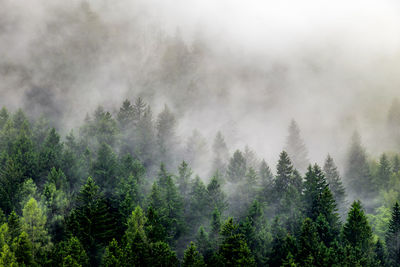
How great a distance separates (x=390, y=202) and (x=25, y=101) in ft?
518

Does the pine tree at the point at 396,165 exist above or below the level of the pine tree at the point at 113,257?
above

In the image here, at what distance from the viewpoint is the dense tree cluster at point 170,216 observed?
45719mm

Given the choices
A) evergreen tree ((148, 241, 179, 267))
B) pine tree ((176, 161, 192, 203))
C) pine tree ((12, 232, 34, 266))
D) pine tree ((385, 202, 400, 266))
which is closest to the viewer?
pine tree ((12, 232, 34, 266))

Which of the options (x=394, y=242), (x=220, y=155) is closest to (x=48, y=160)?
(x=220, y=155)

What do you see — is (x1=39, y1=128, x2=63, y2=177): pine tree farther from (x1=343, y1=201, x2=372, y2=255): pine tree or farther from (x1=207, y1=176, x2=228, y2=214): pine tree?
(x1=343, y1=201, x2=372, y2=255): pine tree

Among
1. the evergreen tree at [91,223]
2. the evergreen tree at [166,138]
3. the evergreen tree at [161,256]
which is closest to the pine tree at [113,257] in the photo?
the evergreen tree at [161,256]

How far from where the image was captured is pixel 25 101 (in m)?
176

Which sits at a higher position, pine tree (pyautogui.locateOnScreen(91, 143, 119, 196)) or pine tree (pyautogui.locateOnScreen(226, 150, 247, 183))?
pine tree (pyautogui.locateOnScreen(226, 150, 247, 183))

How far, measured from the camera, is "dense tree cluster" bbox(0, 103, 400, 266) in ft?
150

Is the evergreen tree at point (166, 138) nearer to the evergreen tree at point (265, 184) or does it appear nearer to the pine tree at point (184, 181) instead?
the pine tree at point (184, 181)

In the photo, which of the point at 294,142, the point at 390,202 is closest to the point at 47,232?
the point at 390,202

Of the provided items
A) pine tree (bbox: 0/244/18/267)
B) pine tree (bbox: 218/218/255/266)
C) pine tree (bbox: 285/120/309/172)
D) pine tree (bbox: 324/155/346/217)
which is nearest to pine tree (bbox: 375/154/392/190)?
pine tree (bbox: 324/155/346/217)

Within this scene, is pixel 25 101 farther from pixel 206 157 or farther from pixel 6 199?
pixel 6 199

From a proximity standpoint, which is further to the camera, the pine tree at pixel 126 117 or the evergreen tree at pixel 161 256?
the pine tree at pixel 126 117
